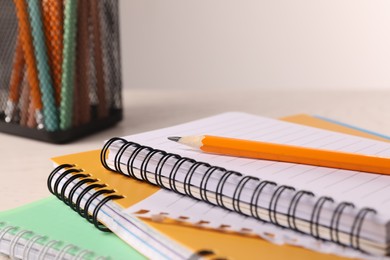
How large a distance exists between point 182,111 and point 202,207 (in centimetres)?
58

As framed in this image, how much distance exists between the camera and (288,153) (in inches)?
23.7

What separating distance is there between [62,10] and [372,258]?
59cm

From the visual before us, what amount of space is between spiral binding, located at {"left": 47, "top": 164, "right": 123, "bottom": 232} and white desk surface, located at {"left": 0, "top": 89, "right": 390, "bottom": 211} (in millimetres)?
121

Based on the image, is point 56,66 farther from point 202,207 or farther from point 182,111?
point 202,207

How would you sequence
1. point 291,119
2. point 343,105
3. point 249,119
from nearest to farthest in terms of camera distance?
point 249,119 < point 291,119 < point 343,105

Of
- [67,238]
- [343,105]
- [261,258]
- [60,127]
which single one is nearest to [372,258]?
[261,258]

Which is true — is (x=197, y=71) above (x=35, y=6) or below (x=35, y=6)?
below

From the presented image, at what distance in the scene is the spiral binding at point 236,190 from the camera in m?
0.49

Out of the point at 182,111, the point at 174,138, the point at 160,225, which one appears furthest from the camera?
the point at 182,111

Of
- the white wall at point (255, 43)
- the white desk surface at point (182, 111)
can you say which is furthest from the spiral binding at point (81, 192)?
the white wall at point (255, 43)

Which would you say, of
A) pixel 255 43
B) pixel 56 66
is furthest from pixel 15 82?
pixel 255 43

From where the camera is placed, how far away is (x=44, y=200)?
67cm

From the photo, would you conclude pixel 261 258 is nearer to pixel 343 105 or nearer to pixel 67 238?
pixel 67 238

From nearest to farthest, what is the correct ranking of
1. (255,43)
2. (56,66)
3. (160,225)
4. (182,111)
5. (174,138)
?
(160,225), (174,138), (56,66), (182,111), (255,43)
